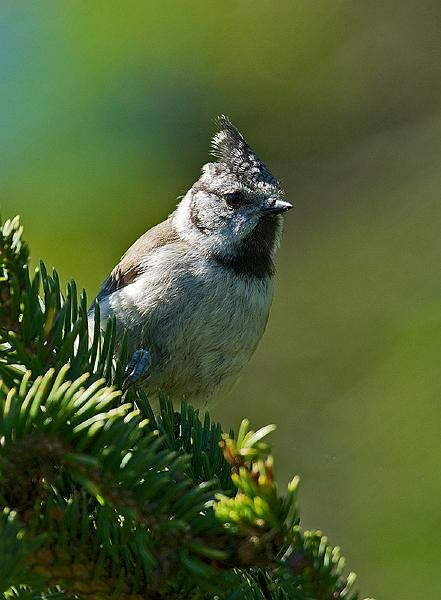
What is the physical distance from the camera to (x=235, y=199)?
4047 mm

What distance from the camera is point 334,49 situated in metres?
4.72

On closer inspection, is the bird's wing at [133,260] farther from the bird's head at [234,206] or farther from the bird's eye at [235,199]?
the bird's eye at [235,199]

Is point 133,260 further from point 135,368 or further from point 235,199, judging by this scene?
point 135,368

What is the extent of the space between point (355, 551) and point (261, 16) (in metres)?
2.73

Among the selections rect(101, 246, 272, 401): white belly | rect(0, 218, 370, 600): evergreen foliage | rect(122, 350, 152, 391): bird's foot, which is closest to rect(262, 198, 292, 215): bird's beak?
rect(101, 246, 272, 401): white belly

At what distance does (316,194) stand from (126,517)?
4272 millimetres

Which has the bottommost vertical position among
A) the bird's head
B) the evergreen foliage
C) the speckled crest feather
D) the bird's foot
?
the evergreen foliage

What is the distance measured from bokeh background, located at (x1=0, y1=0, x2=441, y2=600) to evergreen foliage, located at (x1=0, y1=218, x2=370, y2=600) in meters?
1.52

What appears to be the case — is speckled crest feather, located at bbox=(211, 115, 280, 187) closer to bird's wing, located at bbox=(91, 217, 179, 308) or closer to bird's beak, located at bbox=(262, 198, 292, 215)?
bird's beak, located at bbox=(262, 198, 292, 215)

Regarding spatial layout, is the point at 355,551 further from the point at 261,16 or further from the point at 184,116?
the point at 261,16

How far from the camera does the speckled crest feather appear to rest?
13.1ft

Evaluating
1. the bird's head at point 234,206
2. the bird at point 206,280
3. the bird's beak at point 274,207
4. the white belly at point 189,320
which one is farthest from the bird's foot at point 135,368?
the bird's beak at point 274,207

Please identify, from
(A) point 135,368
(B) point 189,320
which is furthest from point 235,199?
(A) point 135,368

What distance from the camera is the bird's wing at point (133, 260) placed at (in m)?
3.70
